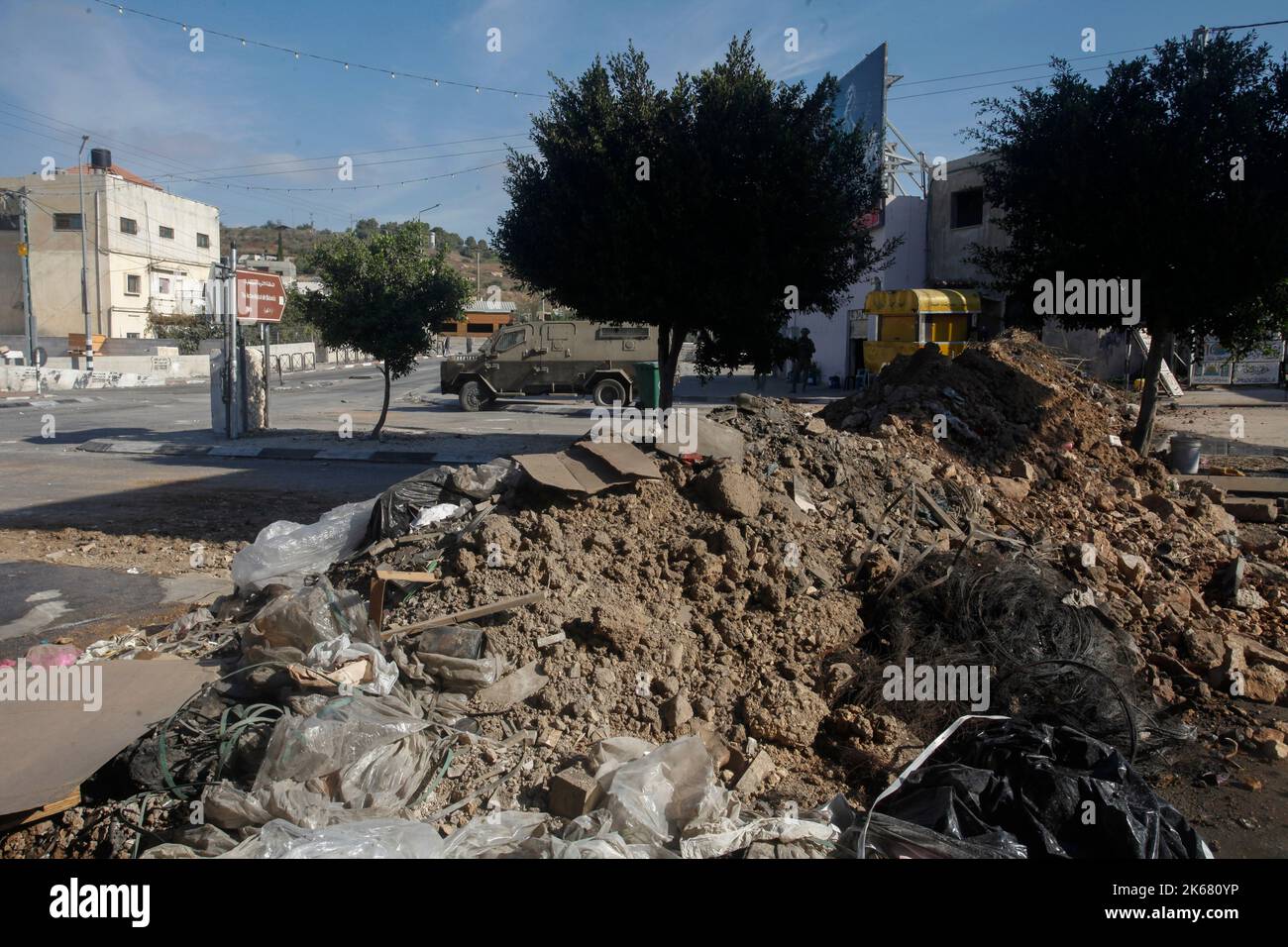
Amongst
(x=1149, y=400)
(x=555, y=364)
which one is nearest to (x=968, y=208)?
(x=555, y=364)

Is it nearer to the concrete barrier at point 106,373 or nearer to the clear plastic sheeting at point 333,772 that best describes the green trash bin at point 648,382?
the clear plastic sheeting at point 333,772

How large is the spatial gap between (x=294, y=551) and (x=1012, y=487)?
237 inches

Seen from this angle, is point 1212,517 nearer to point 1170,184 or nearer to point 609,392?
point 1170,184

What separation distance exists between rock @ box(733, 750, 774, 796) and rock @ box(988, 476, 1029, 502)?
4.64 metres

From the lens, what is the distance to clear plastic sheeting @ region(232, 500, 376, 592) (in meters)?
5.85

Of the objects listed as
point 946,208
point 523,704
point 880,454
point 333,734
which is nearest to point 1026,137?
point 880,454

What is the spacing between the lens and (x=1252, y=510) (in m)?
8.91

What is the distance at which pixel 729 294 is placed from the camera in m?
12.0

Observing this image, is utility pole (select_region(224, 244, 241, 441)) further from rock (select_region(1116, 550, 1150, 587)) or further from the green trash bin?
rock (select_region(1116, 550, 1150, 587))

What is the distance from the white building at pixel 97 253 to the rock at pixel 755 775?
145 feet

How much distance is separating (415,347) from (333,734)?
43.7ft

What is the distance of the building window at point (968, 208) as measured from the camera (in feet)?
79.9
